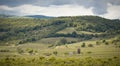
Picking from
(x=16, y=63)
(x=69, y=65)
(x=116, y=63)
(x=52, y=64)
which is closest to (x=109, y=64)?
(x=116, y=63)

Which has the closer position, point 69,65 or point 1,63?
point 69,65

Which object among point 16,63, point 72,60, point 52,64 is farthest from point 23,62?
point 72,60

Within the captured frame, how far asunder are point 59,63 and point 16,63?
30341 mm

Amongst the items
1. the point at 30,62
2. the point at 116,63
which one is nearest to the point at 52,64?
the point at 30,62

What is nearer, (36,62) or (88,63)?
(88,63)

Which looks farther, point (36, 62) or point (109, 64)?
point (36, 62)

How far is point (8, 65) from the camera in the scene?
17588cm

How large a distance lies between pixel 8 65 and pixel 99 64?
198ft

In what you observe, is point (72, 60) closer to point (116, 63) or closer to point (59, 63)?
point (59, 63)

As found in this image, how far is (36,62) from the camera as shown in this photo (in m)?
183

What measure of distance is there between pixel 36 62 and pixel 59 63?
60.9 feet

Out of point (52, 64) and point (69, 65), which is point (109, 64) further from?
point (52, 64)

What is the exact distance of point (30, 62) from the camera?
182m

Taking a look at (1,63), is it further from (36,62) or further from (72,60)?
(72,60)
